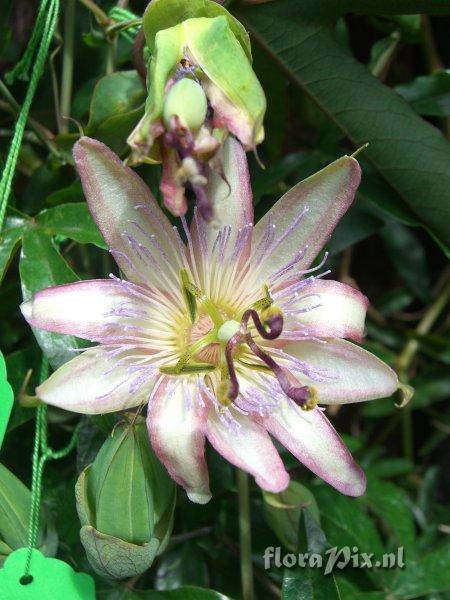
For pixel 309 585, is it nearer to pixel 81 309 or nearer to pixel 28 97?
pixel 81 309

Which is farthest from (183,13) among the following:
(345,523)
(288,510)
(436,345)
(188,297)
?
(436,345)

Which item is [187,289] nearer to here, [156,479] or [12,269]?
[156,479]

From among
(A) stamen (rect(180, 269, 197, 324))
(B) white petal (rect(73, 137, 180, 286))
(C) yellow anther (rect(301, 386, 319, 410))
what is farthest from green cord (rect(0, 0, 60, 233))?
(C) yellow anther (rect(301, 386, 319, 410))

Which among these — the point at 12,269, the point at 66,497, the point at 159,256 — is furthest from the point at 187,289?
the point at 12,269

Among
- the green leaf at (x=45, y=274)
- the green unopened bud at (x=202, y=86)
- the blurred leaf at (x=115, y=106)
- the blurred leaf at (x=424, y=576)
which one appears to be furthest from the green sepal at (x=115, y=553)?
the blurred leaf at (x=424, y=576)

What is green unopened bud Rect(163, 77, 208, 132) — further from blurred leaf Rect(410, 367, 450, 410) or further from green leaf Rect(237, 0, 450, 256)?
blurred leaf Rect(410, 367, 450, 410)

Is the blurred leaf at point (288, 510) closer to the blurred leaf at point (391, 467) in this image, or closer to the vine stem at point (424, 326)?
the blurred leaf at point (391, 467)
